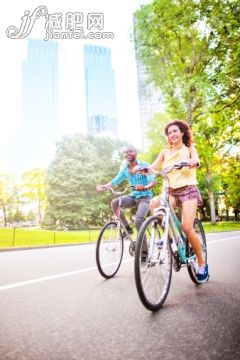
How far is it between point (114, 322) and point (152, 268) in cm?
67

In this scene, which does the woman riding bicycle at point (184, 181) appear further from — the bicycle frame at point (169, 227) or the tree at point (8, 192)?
the tree at point (8, 192)

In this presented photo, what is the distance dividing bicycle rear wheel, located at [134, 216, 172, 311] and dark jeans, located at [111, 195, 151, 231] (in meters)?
1.96

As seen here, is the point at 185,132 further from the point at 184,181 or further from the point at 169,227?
the point at 169,227

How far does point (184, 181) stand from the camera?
4.13 metres

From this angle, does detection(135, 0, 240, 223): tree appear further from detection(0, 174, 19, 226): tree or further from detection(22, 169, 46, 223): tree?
detection(0, 174, 19, 226): tree

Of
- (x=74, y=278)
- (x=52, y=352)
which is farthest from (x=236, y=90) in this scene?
(x=52, y=352)

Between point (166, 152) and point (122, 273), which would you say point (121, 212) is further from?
point (166, 152)

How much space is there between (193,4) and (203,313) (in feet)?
60.7

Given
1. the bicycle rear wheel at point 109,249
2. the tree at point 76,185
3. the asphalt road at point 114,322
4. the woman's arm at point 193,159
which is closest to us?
the asphalt road at point 114,322

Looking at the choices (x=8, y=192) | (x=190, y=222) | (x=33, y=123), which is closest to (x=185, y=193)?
(x=190, y=222)

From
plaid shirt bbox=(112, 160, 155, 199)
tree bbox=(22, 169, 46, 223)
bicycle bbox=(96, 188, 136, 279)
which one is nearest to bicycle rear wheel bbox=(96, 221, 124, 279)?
bicycle bbox=(96, 188, 136, 279)

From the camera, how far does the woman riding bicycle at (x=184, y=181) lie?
13.3 ft

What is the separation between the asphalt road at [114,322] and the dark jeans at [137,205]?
1.12 metres

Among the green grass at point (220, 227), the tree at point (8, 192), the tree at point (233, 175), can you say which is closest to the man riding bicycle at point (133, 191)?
the green grass at point (220, 227)
